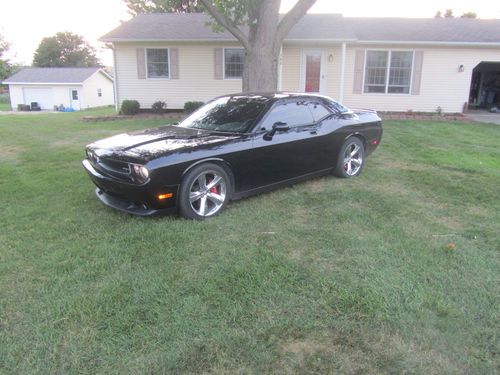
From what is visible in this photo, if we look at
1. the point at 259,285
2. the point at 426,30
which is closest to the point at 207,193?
the point at 259,285

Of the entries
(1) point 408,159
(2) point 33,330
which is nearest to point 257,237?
(2) point 33,330

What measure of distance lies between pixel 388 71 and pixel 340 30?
244cm

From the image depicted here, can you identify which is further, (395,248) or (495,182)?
(495,182)

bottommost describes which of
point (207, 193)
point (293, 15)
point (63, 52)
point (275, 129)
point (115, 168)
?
point (207, 193)

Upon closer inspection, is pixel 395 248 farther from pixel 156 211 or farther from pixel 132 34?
pixel 132 34

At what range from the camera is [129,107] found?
1509 centimetres

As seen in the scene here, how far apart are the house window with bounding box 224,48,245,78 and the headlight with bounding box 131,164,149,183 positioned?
12.3 meters

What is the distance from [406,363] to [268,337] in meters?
0.82

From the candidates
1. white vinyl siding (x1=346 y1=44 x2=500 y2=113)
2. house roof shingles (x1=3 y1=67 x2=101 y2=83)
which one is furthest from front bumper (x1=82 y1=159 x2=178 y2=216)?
house roof shingles (x1=3 y1=67 x2=101 y2=83)

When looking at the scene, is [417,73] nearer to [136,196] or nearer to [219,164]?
[219,164]

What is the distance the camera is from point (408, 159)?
7.76 meters

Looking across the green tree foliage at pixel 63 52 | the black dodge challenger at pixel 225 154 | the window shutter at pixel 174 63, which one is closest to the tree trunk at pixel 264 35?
the black dodge challenger at pixel 225 154

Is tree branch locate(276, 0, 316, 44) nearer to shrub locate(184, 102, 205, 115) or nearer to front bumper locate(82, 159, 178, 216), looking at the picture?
shrub locate(184, 102, 205, 115)

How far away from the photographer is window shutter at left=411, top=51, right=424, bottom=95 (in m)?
15.1
